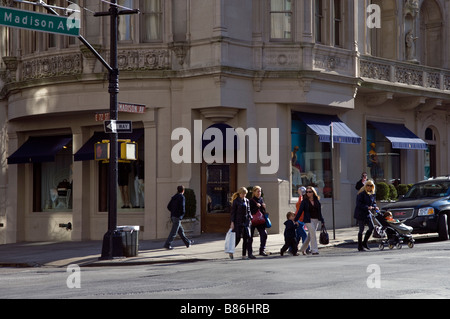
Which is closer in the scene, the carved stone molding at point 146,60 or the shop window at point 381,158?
the carved stone molding at point 146,60

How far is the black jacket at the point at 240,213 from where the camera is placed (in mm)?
21031

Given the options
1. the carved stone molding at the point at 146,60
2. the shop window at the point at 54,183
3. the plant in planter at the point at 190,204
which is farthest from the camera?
the shop window at the point at 54,183

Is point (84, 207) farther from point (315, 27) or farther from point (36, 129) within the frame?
point (315, 27)

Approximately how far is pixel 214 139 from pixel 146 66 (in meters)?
3.36

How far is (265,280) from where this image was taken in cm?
1414

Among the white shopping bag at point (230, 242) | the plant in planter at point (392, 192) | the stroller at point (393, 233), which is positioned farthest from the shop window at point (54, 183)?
the stroller at point (393, 233)

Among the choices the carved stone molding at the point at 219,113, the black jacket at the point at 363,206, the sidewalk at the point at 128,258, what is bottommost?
the sidewalk at the point at 128,258

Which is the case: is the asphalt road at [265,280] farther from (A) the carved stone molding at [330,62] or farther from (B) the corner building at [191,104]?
(A) the carved stone molding at [330,62]

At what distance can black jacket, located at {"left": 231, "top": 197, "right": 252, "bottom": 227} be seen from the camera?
2103cm

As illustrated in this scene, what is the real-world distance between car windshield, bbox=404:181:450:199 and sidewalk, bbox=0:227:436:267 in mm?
2199

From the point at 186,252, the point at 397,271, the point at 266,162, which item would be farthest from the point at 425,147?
the point at 397,271

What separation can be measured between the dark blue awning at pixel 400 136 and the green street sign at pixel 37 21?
52.2 feet

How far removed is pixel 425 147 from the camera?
110ft

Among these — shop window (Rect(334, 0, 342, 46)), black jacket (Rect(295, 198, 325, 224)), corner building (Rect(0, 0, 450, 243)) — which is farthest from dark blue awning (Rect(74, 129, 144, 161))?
black jacket (Rect(295, 198, 325, 224))
